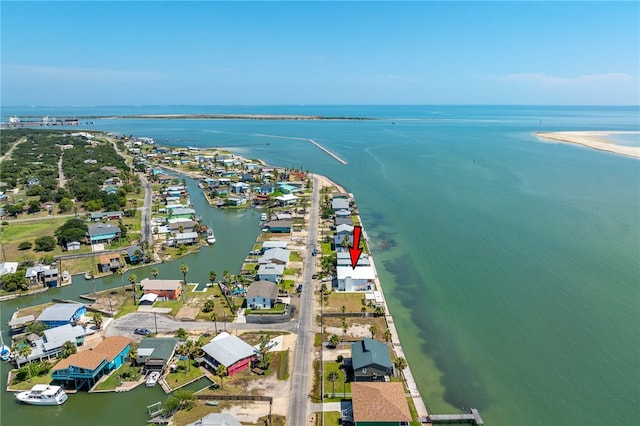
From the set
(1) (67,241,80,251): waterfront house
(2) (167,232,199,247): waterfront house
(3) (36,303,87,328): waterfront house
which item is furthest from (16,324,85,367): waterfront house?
(1) (67,241,80,251): waterfront house

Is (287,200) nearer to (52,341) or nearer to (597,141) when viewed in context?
(52,341)

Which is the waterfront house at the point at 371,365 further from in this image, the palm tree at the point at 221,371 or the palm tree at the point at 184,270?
the palm tree at the point at 184,270

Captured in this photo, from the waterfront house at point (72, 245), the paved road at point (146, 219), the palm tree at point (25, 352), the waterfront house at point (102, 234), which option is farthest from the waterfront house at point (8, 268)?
→ the palm tree at point (25, 352)

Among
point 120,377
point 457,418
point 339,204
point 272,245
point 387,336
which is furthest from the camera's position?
point 339,204

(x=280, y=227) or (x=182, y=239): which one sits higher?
(x=280, y=227)

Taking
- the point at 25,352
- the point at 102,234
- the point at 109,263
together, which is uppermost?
the point at 102,234

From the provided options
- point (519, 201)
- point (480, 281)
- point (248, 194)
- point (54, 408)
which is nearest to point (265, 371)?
point (54, 408)

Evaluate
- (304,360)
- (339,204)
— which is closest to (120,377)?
(304,360)

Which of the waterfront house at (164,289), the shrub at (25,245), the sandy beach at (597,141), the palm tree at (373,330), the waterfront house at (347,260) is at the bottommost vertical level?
the palm tree at (373,330)

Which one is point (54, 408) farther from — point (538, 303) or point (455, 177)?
point (455, 177)
